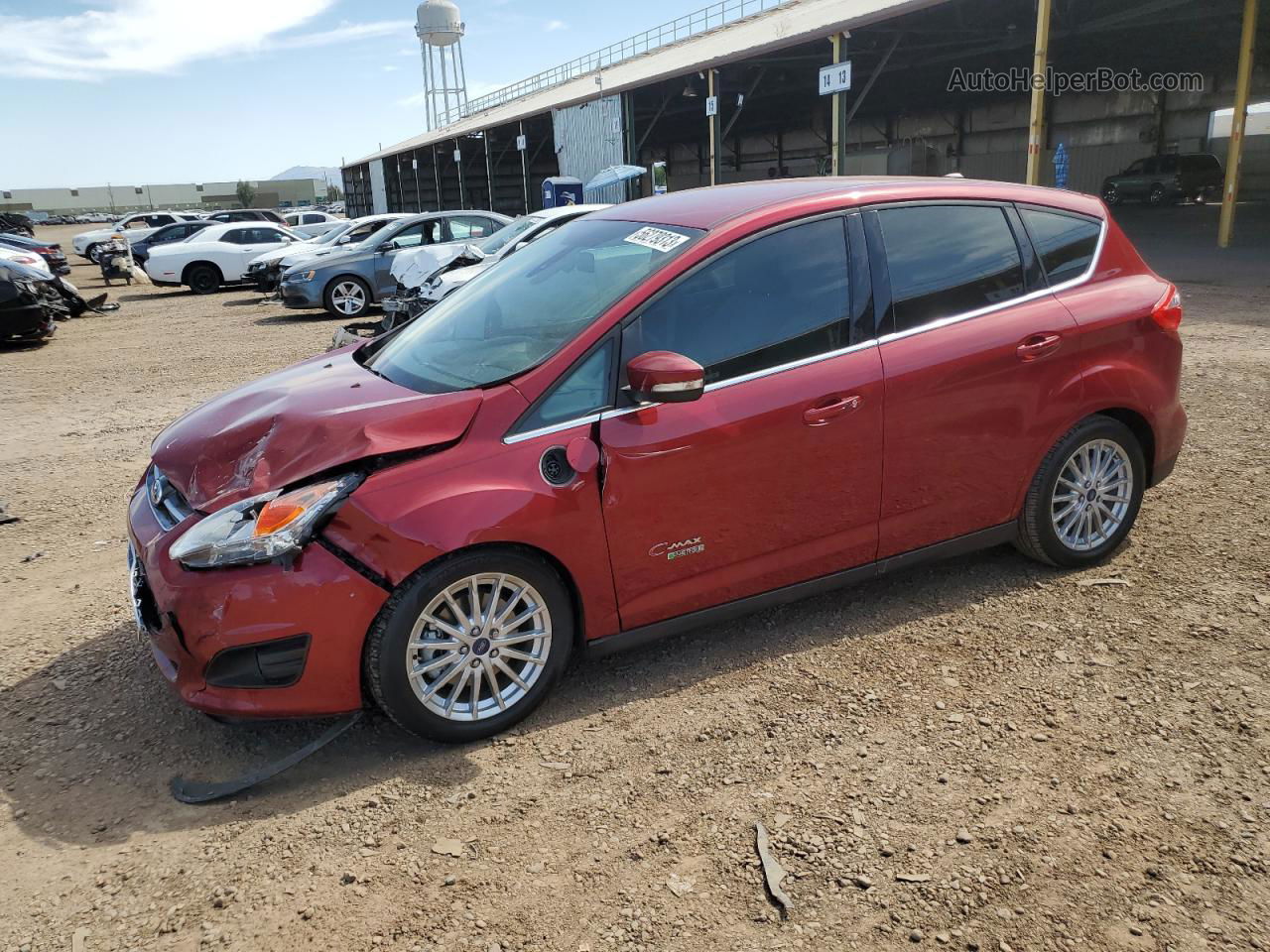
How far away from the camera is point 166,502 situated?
10.7 ft

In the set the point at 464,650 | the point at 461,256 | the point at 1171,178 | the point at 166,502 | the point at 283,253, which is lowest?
the point at 464,650

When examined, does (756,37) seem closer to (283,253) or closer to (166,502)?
(283,253)

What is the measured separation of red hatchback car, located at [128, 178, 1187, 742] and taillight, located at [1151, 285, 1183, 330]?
1cm

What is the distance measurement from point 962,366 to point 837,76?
1755 centimetres

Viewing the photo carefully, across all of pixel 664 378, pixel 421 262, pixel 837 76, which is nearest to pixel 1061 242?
pixel 664 378

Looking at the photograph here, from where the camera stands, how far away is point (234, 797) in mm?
2904

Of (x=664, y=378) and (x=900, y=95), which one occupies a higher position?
(x=900, y=95)

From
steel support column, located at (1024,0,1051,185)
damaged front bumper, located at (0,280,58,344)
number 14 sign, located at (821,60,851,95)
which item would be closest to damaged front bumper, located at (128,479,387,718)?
damaged front bumper, located at (0,280,58,344)

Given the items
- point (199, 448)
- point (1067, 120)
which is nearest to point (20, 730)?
point (199, 448)

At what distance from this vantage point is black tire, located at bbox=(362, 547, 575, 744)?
9.41 ft

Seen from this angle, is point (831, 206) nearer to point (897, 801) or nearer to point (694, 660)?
point (694, 660)

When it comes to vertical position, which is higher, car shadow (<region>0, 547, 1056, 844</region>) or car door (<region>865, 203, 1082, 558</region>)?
car door (<region>865, 203, 1082, 558</region>)

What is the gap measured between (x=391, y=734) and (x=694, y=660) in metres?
1.18

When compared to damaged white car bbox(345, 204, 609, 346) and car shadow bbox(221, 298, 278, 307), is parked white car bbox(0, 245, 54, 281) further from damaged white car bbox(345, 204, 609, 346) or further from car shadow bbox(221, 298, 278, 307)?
damaged white car bbox(345, 204, 609, 346)
